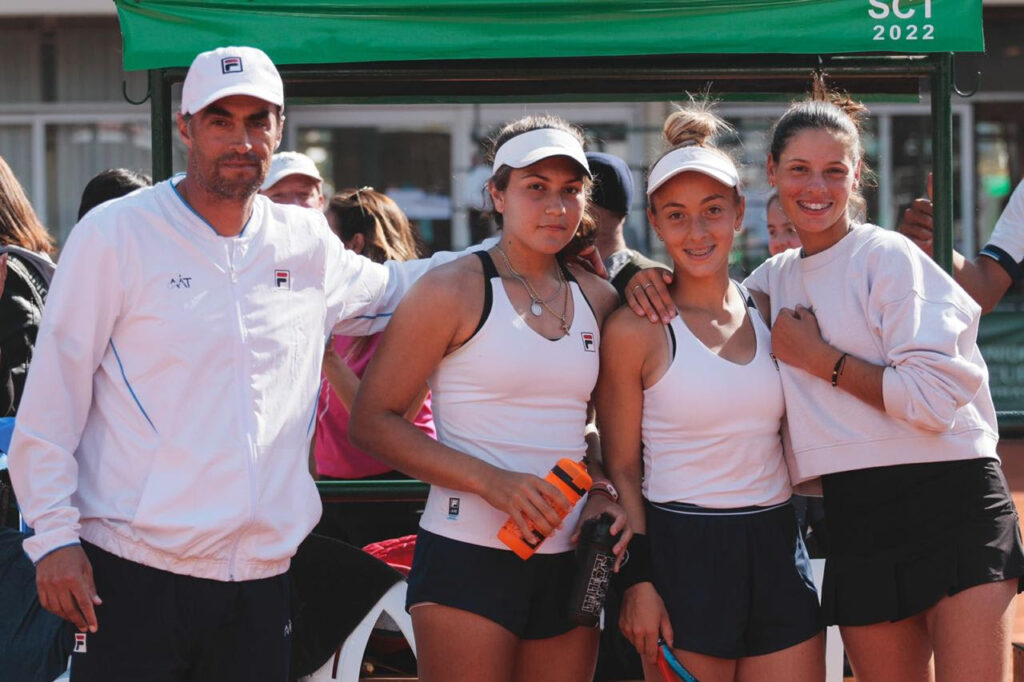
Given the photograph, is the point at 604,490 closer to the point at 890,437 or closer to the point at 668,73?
the point at 890,437

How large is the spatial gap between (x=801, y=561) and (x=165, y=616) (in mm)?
1556

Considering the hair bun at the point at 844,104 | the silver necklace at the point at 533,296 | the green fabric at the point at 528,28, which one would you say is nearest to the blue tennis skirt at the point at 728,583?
the silver necklace at the point at 533,296

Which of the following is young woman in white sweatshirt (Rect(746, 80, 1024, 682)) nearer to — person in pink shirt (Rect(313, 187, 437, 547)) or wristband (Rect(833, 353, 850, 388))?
wristband (Rect(833, 353, 850, 388))

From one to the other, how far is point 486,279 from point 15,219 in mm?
2106

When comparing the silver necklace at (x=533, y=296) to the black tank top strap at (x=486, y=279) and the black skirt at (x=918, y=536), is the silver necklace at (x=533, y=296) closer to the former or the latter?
the black tank top strap at (x=486, y=279)

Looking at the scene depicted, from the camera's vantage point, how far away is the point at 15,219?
4.25 metres

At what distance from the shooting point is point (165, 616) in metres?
2.66

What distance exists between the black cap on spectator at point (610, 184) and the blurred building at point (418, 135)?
6187 millimetres

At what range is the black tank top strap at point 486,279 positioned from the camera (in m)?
2.94

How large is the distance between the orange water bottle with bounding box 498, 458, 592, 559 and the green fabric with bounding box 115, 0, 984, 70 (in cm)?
151

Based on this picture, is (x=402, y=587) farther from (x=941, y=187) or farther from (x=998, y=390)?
(x=998, y=390)

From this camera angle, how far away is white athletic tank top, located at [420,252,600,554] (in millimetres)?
2910

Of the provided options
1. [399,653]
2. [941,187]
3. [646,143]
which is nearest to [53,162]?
[646,143]

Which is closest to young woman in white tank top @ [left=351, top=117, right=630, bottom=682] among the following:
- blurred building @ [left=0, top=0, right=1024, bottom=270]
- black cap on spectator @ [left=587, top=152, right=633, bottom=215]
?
black cap on spectator @ [left=587, top=152, right=633, bottom=215]
